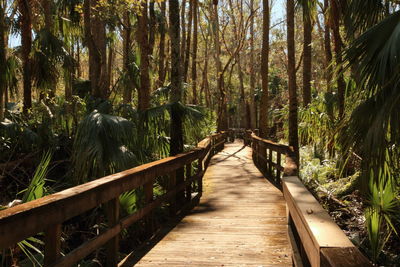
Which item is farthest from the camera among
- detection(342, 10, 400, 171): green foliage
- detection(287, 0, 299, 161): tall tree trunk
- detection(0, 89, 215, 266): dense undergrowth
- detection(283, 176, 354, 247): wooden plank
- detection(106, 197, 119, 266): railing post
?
detection(287, 0, 299, 161): tall tree trunk

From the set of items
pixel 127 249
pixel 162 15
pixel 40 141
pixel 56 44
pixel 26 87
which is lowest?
pixel 127 249

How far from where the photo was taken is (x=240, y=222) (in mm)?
6469

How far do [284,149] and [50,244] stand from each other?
683 centimetres

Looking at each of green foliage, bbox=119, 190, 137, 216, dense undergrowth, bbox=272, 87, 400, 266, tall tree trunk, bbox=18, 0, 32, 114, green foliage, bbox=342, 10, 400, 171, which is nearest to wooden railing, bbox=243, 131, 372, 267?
green foliage, bbox=342, 10, 400, 171

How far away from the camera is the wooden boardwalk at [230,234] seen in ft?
14.8

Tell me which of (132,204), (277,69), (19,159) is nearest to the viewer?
(132,204)

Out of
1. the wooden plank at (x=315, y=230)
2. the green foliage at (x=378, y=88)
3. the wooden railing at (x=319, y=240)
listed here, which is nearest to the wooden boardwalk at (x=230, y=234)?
the wooden railing at (x=319, y=240)

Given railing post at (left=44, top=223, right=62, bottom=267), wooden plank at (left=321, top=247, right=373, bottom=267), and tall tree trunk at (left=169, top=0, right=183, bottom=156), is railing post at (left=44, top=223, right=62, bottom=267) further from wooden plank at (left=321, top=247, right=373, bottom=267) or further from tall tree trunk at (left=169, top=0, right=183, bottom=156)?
tall tree trunk at (left=169, top=0, right=183, bottom=156)

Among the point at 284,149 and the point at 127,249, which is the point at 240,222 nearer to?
the point at 127,249

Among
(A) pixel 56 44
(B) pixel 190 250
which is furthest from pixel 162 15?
(B) pixel 190 250

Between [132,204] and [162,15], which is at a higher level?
[162,15]

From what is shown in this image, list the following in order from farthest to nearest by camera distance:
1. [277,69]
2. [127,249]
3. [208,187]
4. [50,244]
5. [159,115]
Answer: [277,69], [208,187], [159,115], [127,249], [50,244]

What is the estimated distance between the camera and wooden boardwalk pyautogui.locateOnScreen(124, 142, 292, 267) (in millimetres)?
4508

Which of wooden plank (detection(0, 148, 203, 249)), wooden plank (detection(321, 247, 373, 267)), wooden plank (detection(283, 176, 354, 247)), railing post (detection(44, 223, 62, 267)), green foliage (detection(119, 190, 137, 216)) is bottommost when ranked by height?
green foliage (detection(119, 190, 137, 216))
